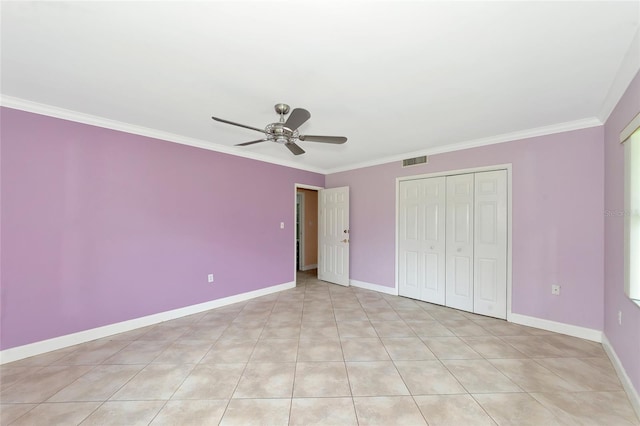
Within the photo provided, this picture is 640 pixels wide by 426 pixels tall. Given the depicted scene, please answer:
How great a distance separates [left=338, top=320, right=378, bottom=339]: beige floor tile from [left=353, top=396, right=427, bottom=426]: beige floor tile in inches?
41.0

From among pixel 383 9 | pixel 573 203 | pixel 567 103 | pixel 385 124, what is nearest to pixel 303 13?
pixel 383 9

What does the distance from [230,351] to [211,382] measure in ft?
1.63

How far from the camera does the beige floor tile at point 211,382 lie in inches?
76.0

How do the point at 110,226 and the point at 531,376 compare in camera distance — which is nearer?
the point at 531,376

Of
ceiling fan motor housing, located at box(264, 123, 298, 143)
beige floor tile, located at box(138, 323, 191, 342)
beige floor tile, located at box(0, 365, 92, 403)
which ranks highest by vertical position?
ceiling fan motor housing, located at box(264, 123, 298, 143)

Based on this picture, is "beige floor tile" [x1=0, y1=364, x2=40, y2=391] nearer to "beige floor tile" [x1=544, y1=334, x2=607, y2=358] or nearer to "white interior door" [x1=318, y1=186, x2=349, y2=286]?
"white interior door" [x1=318, y1=186, x2=349, y2=286]

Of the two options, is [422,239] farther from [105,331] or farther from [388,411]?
[105,331]

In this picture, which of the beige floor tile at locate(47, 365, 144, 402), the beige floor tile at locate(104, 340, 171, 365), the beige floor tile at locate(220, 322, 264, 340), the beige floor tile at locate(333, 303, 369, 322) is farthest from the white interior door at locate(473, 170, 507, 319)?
the beige floor tile at locate(47, 365, 144, 402)

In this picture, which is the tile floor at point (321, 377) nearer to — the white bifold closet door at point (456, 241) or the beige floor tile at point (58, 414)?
the beige floor tile at point (58, 414)

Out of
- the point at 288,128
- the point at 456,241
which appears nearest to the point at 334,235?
the point at 456,241

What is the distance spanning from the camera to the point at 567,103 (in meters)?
2.49

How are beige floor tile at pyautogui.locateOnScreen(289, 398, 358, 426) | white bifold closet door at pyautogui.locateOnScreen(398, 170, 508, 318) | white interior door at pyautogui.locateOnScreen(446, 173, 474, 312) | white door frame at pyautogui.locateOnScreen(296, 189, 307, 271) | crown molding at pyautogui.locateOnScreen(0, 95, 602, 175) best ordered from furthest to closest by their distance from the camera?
white door frame at pyautogui.locateOnScreen(296, 189, 307, 271) → white interior door at pyautogui.locateOnScreen(446, 173, 474, 312) → white bifold closet door at pyautogui.locateOnScreen(398, 170, 508, 318) → crown molding at pyautogui.locateOnScreen(0, 95, 602, 175) → beige floor tile at pyautogui.locateOnScreen(289, 398, 358, 426)

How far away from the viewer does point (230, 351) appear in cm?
257

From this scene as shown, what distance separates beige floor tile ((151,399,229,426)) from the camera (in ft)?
5.46
